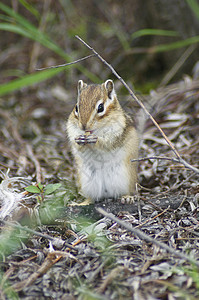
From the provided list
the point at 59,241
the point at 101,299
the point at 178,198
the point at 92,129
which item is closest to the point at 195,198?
the point at 178,198

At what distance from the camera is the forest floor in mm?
2098

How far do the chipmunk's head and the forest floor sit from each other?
50cm

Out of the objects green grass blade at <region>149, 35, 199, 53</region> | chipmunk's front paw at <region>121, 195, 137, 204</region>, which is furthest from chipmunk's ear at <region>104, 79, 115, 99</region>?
green grass blade at <region>149, 35, 199, 53</region>

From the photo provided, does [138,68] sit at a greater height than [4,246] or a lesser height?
greater

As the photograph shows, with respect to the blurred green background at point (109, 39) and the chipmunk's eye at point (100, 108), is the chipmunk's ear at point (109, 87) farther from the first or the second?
the blurred green background at point (109, 39)

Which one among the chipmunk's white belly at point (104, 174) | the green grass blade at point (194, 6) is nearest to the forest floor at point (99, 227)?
the chipmunk's white belly at point (104, 174)

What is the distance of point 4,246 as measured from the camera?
8.13ft

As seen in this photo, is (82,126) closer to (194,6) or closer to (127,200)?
(127,200)

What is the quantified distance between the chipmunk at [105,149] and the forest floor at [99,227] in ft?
0.46

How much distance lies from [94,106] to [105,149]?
0.37m

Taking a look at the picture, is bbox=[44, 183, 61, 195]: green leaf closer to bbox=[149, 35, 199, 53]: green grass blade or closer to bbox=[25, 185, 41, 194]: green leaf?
bbox=[25, 185, 41, 194]: green leaf

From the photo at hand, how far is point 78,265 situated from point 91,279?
17 centimetres

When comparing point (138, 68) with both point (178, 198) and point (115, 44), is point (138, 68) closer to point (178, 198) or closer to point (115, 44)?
point (115, 44)

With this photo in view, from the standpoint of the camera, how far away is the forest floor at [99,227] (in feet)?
6.88
